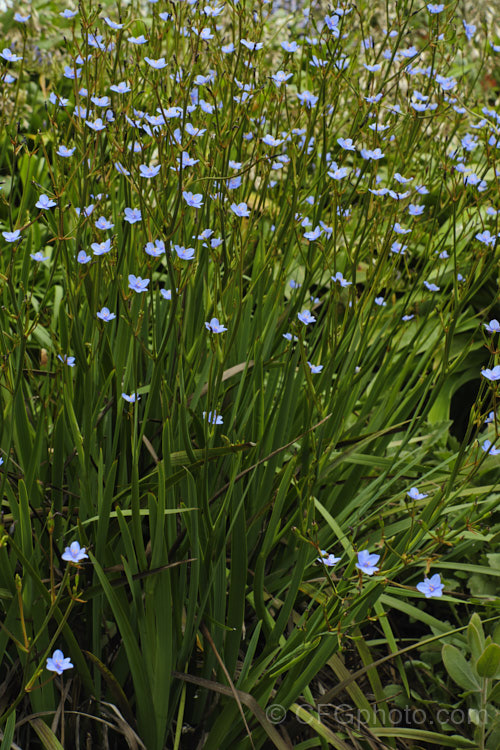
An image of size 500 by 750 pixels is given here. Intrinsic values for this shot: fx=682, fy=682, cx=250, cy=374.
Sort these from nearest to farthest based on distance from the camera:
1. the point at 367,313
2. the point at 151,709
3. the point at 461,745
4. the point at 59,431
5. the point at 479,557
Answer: the point at 151,709, the point at 461,745, the point at 59,431, the point at 367,313, the point at 479,557

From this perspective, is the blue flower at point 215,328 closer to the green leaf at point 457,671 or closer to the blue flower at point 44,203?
the blue flower at point 44,203

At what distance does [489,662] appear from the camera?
54.7 inches

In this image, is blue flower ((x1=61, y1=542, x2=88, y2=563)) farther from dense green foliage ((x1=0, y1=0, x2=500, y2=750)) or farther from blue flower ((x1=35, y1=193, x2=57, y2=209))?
blue flower ((x1=35, y1=193, x2=57, y2=209))

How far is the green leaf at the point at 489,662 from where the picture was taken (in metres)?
1.36

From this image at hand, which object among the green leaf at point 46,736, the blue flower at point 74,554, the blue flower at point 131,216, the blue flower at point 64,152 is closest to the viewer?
the blue flower at point 74,554

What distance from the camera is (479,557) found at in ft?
6.77

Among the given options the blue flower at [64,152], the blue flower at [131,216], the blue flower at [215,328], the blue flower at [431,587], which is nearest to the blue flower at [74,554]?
the blue flower at [215,328]

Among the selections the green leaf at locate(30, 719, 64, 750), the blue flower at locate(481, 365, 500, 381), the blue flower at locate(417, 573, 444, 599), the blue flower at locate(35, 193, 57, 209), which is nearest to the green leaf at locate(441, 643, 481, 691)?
the blue flower at locate(417, 573, 444, 599)

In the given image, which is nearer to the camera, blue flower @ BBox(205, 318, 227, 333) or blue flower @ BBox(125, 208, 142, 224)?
blue flower @ BBox(205, 318, 227, 333)

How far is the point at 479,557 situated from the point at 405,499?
10.8 inches

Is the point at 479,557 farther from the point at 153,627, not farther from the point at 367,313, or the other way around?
the point at 153,627

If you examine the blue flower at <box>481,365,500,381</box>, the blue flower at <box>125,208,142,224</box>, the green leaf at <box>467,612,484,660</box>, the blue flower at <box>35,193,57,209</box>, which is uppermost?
the blue flower at <box>35,193,57,209</box>

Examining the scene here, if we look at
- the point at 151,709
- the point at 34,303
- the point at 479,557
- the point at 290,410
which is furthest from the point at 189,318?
the point at 34,303

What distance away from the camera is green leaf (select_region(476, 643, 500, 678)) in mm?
1364
